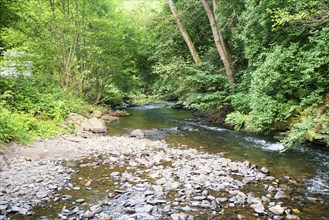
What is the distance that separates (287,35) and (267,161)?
18.6 ft

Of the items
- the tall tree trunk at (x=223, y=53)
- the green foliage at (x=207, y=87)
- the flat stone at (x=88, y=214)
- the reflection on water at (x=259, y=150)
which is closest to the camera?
the flat stone at (x=88, y=214)

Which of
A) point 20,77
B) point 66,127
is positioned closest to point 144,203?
point 66,127

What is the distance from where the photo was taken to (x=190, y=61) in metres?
15.8

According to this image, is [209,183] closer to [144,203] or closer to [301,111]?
[144,203]

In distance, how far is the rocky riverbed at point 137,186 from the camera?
421 centimetres

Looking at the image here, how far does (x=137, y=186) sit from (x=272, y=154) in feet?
16.8

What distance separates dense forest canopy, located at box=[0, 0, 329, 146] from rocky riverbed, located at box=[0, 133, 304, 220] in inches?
71.9

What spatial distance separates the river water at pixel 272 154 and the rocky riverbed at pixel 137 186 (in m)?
0.42

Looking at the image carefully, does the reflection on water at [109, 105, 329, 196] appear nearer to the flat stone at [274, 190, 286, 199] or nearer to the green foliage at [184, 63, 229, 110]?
the flat stone at [274, 190, 286, 199]

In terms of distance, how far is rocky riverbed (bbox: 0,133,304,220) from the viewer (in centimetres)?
421

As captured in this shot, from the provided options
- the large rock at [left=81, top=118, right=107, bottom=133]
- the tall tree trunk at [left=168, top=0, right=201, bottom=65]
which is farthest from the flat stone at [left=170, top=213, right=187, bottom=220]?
the tall tree trunk at [left=168, top=0, right=201, bottom=65]

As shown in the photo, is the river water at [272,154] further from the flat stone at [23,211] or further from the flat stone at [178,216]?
the flat stone at [23,211]

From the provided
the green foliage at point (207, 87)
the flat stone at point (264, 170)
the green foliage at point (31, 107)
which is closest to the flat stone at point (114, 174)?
the flat stone at point (264, 170)

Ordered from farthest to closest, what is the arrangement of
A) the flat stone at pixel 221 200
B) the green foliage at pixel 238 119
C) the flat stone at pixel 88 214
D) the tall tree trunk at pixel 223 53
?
the tall tree trunk at pixel 223 53 < the green foliage at pixel 238 119 < the flat stone at pixel 221 200 < the flat stone at pixel 88 214
